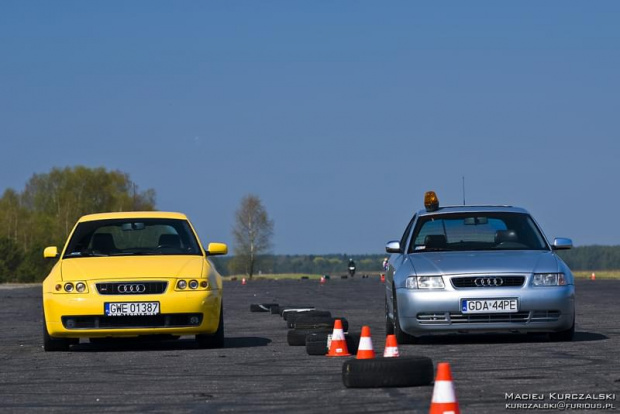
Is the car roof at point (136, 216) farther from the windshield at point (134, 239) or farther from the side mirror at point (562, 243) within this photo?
the side mirror at point (562, 243)

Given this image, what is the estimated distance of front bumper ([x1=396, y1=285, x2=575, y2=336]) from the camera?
14.0 meters

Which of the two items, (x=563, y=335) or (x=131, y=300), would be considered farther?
(x=563, y=335)

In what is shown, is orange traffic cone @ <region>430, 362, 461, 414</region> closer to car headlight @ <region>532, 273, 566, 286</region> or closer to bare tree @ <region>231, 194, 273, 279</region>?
car headlight @ <region>532, 273, 566, 286</region>

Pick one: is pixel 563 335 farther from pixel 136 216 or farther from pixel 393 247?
pixel 136 216

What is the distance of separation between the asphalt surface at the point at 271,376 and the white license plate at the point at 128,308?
1.36 feet

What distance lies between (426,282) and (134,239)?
3707 mm

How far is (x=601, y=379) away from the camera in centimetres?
989

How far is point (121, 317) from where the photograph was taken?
14.1 m

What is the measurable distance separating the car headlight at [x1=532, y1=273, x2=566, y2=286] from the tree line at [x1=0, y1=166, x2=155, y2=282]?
360ft

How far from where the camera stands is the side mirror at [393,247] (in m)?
15.4

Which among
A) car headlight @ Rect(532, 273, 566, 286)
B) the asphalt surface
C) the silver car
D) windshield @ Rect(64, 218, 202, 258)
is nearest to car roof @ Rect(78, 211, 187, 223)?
windshield @ Rect(64, 218, 202, 258)

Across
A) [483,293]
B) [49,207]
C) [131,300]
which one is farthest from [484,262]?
[49,207]

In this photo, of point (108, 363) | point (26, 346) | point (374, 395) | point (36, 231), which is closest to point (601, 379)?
point (374, 395)

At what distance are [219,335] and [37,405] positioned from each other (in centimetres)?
571
